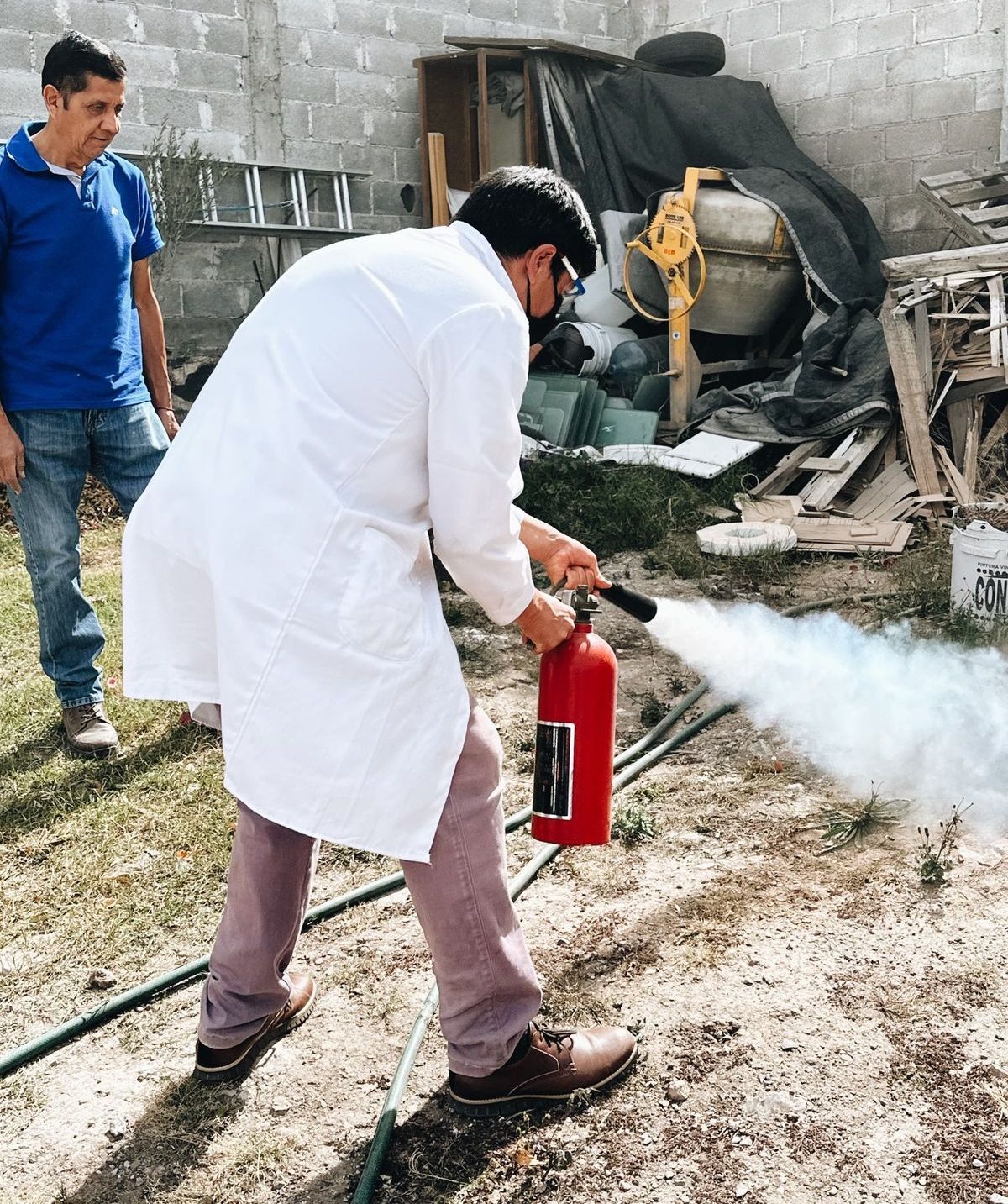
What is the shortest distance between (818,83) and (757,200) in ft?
7.65

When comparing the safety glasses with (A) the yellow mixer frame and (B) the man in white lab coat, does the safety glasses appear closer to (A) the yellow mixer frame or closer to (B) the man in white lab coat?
(B) the man in white lab coat

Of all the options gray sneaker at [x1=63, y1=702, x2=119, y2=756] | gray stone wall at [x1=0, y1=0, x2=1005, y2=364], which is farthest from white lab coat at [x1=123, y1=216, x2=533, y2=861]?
gray stone wall at [x1=0, y1=0, x2=1005, y2=364]

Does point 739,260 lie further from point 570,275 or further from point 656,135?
point 570,275

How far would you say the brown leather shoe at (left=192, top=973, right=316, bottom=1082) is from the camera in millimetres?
2516

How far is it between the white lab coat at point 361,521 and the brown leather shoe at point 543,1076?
61cm

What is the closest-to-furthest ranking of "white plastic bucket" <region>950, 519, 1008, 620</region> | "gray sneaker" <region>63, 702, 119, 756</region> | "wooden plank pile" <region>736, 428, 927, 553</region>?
1. "gray sneaker" <region>63, 702, 119, 756</region>
2. "white plastic bucket" <region>950, 519, 1008, 620</region>
3. "wooden plank pile" <region>736, 428, 927, 553</region>

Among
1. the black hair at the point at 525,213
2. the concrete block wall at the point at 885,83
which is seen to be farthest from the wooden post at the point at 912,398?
the black hair at the point at 525,213

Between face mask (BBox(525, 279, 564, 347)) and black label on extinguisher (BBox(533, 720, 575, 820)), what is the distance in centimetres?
84

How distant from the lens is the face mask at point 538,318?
2.21 m

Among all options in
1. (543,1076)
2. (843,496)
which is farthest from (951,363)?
(543,1076)

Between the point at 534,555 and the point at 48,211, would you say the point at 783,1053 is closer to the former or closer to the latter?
the point at 534,555

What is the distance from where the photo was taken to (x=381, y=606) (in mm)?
A: 1960


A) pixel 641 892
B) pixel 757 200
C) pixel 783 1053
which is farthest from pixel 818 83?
pixel 783 1053

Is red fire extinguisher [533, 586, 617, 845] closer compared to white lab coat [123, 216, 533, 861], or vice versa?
white lab coat [123, 216, 533, 861]
